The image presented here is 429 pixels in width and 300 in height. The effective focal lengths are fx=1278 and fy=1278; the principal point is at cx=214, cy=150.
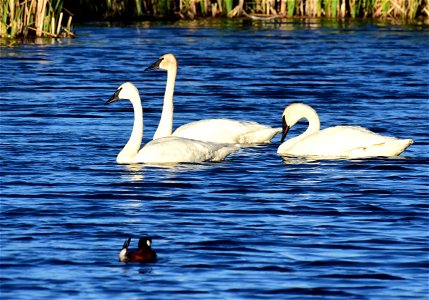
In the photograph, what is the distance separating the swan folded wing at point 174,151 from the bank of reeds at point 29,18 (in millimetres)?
13050

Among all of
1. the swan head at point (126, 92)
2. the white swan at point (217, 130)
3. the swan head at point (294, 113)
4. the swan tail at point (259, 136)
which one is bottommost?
the swan tail at point (259, 136)

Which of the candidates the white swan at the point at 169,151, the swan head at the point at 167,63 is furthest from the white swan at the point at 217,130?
the white swan at the point at 169,151

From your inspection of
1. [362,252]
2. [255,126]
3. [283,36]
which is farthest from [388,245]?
[283,36]

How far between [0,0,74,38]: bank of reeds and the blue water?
1.90m

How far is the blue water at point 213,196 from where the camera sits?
909 centimetres

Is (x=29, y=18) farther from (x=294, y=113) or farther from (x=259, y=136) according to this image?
(x=294, y=113)

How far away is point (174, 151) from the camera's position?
1415 cm

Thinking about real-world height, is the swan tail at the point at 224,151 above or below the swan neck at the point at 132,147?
below

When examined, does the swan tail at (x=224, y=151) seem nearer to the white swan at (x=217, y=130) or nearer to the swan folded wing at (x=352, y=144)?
the white swan at (x=217, y=130)

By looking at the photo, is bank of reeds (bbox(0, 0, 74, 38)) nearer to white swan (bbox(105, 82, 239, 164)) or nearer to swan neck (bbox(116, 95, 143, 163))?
swan neck (bbox(116, 95, 143, 163))

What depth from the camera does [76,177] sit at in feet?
44.1

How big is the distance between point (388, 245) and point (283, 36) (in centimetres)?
2215

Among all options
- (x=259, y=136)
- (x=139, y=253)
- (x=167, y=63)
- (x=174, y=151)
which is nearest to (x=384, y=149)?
(x=259, y=136)

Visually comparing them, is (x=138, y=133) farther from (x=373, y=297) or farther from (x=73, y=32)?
(x=73, y=32)
